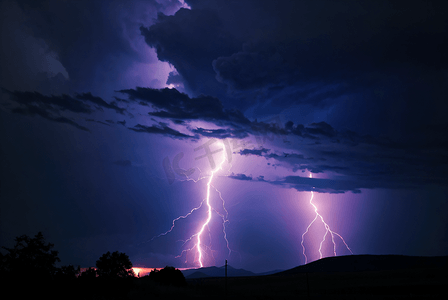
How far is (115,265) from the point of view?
2692 cm

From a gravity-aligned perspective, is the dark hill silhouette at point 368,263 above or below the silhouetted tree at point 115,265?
below

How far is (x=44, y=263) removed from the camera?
51.5 ft

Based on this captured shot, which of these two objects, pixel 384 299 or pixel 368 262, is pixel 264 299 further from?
pixel 368 262

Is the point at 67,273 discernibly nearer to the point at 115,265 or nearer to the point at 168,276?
the point at 115,265

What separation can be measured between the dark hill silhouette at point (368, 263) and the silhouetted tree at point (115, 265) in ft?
250

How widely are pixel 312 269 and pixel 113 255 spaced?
321 feet

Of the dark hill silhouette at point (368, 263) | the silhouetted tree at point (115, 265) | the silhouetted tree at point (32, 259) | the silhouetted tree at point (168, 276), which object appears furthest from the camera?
the dark hill silhouette at point (368, 263)

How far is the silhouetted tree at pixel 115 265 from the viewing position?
1041 inches

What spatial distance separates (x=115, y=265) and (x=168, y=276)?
9243 mm

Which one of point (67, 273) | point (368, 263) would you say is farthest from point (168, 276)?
point (368, 263)

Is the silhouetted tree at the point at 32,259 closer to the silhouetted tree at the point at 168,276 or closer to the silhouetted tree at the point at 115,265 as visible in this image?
the silhouetted tree at the point at 115,265

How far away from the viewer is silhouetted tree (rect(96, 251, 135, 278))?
86.8ft

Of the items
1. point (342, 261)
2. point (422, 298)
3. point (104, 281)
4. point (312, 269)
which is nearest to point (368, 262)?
point (342, 261)

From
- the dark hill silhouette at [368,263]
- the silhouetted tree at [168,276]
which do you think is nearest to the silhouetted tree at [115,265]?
the silhouetted tree at [168,276]
